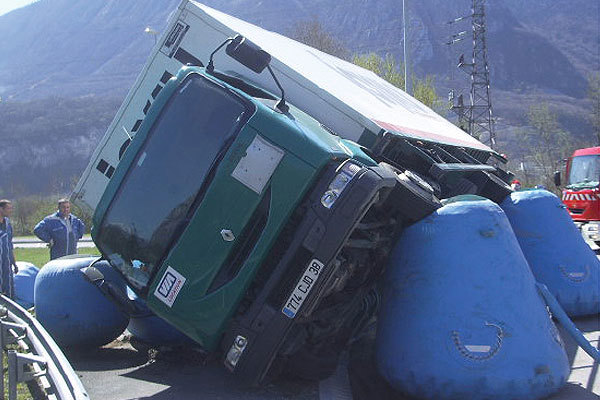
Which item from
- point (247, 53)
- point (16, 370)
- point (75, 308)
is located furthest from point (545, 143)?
point (16, 370)

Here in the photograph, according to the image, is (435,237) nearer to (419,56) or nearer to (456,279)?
(456,279)

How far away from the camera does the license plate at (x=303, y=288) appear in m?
4.24

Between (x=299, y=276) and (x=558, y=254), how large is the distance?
A: 13.1 ft

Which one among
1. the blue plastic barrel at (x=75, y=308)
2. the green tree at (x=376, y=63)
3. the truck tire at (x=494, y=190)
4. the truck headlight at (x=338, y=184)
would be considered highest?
the green tree at (x=376, y=63)

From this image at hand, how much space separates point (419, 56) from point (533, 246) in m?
125

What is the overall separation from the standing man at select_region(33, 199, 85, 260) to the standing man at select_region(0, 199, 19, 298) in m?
1.10

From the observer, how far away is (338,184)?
14.1 feet

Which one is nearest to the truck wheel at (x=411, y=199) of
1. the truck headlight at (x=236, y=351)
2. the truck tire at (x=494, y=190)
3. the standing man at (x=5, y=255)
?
the truck headlight at (x=236, y=351)

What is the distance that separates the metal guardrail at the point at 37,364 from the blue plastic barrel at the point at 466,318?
2.23 m

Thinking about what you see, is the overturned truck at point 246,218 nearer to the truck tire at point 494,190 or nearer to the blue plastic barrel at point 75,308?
the blue plastic barrel at point 75,308

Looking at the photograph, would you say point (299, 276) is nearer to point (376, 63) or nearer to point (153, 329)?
point (153, 329)

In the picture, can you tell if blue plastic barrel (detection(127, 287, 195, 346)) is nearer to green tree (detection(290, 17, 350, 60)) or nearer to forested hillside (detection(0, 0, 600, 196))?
green tree (detection(290, 17, 350, 60))

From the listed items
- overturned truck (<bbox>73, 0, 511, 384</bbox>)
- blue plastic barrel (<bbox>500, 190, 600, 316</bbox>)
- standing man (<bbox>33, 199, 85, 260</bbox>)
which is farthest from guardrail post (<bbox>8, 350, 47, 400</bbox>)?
standing man (<bbox>33, 199, 85, 260</bbox>)

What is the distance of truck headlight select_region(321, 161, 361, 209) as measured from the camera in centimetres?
428
